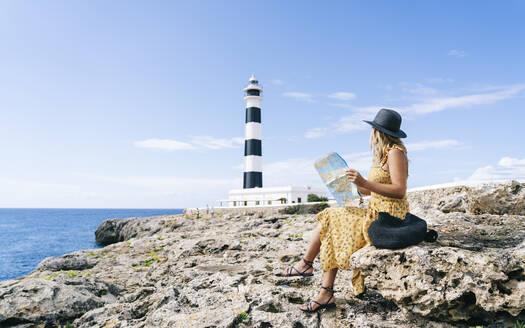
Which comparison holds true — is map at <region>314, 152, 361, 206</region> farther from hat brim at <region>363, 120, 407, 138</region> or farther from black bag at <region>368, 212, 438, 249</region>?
black bag at <region>368, 212, 438, 249</region>

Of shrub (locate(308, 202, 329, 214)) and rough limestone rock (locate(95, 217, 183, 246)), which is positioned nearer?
shrub (locate(308, 202, 329, 214))

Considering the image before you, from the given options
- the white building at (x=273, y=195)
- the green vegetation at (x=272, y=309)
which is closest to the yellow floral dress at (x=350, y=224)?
the green vegetation at (x=272, y=309)

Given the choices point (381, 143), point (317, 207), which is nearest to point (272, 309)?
point (381, 143)

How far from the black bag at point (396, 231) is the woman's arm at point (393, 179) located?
253 millimetres

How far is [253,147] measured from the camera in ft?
129

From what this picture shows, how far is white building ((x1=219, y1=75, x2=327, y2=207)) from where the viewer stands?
36.6 metres

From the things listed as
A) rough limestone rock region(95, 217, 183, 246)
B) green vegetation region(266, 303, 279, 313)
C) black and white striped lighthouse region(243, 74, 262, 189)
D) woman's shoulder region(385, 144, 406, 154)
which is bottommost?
rough limestone rock region(95, 217, 183, 246)

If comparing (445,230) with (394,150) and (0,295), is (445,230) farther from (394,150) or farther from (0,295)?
(0,295)

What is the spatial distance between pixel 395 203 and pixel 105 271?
29.0ft

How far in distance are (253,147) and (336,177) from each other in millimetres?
34802

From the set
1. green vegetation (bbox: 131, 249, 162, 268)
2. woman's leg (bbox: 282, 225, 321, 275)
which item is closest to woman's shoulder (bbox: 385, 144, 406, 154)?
woman's leg (bbox: 282, 225, 321, 275)

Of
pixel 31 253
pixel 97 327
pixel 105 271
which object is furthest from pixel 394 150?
pixel 31 253

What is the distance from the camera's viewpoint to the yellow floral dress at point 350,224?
4.12 m

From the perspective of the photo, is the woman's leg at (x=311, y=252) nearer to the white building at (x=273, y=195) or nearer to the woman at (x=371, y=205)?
the woman at (x=371, y=205)
